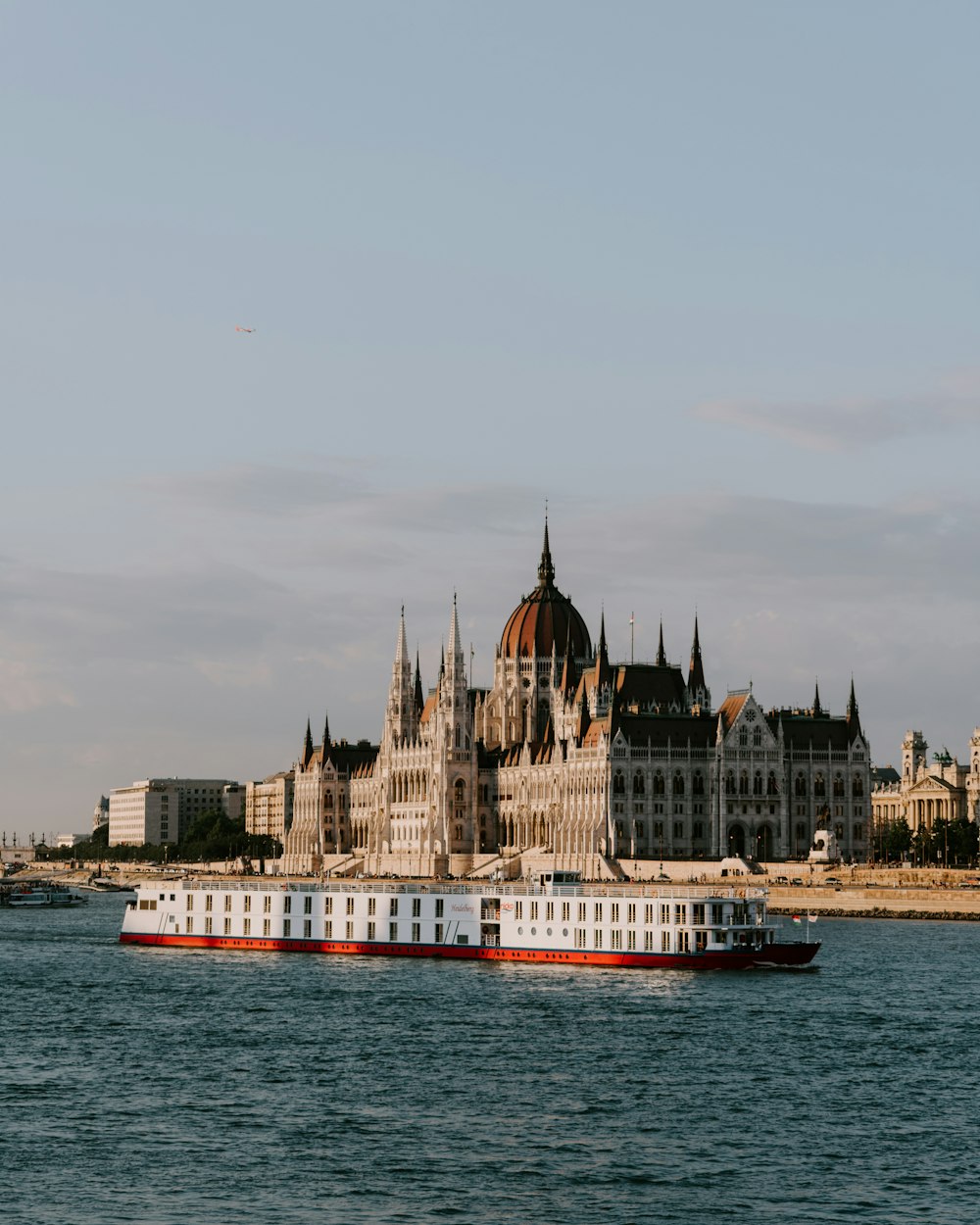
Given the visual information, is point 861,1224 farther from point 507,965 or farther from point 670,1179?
point 507,965

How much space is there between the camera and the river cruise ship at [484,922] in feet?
362

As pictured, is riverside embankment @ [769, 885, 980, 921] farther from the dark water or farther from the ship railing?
the dark water

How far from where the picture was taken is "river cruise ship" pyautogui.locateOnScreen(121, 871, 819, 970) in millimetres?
110188

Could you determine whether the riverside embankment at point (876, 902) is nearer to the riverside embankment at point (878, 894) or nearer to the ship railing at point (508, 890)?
the riverside embankment at point (878, 894)

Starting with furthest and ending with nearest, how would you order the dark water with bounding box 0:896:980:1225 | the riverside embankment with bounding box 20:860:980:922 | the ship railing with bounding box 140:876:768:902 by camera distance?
the riverside embankment with bounding box 20:860:980:922, the ship railing with bounding box 140:876:768:902, the dark water with bounding box 0:896:980:1225

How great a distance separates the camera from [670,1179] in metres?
53.5

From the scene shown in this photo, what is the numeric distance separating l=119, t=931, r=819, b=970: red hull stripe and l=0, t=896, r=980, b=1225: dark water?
1.77m

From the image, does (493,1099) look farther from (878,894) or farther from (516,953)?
(878,894)

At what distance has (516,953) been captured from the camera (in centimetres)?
11631

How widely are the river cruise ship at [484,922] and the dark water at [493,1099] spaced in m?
2.92

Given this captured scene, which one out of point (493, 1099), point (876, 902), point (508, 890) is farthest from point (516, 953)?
point (876, 902)

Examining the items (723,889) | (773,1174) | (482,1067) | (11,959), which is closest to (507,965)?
(723,889)

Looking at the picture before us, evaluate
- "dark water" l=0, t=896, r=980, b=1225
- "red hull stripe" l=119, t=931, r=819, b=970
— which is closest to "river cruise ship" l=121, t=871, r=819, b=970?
"red hull stripe" l=119, t=931, r=819, b=970

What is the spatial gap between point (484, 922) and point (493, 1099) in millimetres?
53115
